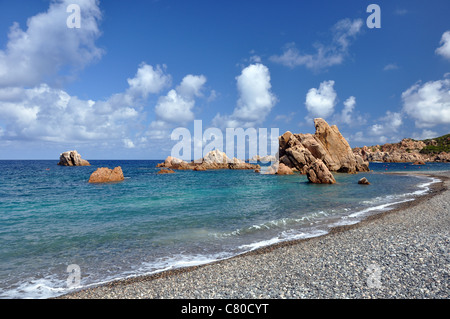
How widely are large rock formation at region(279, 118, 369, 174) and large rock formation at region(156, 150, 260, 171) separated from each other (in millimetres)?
26255

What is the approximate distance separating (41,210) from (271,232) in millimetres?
24260

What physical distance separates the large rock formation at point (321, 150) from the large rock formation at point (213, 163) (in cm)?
2626

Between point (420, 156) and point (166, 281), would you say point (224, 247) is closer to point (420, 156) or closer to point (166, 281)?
point (166, 281)

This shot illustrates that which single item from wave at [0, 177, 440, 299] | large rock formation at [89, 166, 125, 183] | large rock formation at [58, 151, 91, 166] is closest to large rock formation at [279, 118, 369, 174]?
wave at [0, 177, 440, 299]

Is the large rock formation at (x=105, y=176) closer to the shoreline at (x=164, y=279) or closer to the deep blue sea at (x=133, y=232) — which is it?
the deep blue sea at (x=133, y=232)

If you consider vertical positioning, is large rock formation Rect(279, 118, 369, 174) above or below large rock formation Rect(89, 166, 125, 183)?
above

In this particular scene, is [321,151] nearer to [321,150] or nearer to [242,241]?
[321,150]

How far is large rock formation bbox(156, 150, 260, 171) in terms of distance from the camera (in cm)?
10893

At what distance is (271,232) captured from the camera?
60.8ft

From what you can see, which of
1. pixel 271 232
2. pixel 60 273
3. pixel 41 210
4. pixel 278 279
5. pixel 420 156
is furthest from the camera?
pixel 420 156

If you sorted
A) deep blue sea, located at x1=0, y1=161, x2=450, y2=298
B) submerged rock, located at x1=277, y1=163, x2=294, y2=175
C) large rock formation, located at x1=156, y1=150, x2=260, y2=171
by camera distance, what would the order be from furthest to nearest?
large rock formation, located at x1=156, y1=150, x2=260, y2=171, submerged rock, located at x1=277, y1=163, x2=294, y2=175, deep blue sea, located at x1=0, y1=161, x2=450, y2=298

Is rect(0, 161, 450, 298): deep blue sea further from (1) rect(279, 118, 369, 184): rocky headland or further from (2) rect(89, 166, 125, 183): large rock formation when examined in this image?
(1) rect(279, 118, 369, 184): rocky headland

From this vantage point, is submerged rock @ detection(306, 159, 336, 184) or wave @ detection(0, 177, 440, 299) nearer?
wave @ detection(0, 177, 440, 299)

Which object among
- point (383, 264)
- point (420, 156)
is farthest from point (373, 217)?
point (420, 156)
